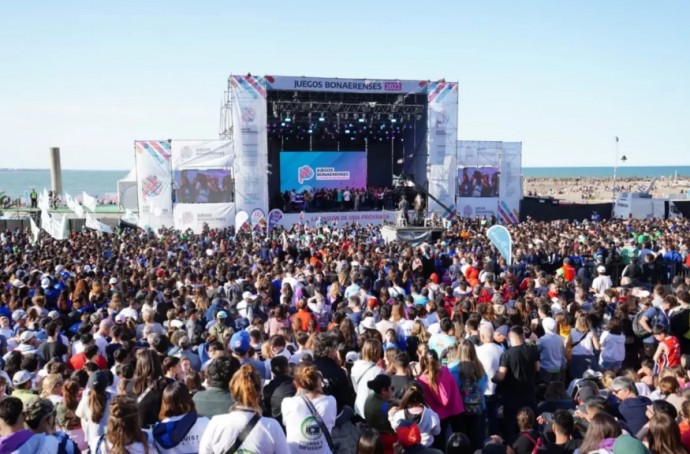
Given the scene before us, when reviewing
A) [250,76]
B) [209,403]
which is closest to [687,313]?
[209,403]

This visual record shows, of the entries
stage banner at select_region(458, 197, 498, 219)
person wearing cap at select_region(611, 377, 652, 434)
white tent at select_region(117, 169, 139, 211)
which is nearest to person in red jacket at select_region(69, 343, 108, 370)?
person wearing cap at select_region(611, 377, 652, 434)

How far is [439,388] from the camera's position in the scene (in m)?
4.68

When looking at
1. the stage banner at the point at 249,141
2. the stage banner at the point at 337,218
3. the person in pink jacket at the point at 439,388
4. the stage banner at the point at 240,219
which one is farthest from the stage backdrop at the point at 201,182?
the person in pink jacket at the point at 439,388

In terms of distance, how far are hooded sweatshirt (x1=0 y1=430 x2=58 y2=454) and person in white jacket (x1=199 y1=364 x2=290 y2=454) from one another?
88 centimetres

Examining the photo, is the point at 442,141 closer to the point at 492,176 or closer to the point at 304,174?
the point at 492,176

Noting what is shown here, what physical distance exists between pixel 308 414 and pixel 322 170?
1019 inches

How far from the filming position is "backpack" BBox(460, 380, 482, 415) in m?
5.07

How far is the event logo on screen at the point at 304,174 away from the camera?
94.9ft

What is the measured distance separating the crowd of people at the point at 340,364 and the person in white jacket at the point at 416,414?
0.03 feet

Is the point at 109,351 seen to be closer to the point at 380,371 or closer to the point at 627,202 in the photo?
the point at 380,371

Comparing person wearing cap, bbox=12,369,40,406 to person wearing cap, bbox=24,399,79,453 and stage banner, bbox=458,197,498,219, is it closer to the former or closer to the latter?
person wearing cap, bbox=24,399,79,453

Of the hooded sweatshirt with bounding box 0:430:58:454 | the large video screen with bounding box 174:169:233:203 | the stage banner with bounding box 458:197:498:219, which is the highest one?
the large video screen with bounding box 174:169:233:203

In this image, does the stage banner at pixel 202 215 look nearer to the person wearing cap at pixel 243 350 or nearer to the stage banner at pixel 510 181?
the stage banner at pixel 510 181

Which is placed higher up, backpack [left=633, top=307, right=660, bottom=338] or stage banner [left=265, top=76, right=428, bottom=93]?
stage banner [left=265, top=76, right=428, bottom=93]
